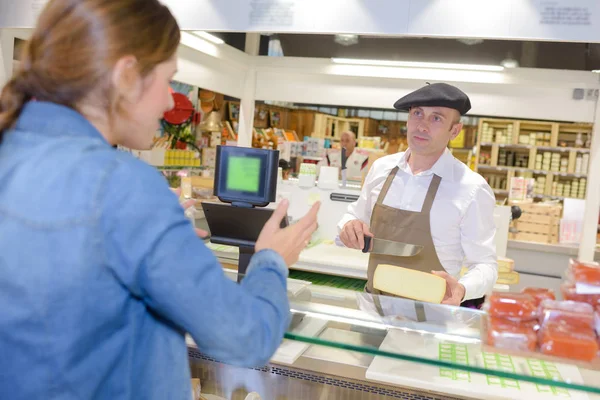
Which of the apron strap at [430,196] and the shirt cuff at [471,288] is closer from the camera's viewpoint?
the shirt cuff at [471,288]

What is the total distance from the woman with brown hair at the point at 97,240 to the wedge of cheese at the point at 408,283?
2.23ft

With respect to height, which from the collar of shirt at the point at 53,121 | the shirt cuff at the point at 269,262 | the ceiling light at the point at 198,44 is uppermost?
the ceiling light at the point at 198,44

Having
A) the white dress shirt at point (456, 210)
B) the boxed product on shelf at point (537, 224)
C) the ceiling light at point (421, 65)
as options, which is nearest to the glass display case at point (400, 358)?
the white dress shirt at point (456, 210)

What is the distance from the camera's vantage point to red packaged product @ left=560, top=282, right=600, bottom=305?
1.34 meters

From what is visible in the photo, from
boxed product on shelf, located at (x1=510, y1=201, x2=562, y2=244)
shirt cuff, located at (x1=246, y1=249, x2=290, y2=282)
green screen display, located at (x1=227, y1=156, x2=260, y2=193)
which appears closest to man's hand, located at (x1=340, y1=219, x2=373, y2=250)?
green screen display, located at (x1=227, y1=156, x2=260, y2=193)

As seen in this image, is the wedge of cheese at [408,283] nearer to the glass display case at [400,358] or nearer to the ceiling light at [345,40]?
the glass display case at [400,358]

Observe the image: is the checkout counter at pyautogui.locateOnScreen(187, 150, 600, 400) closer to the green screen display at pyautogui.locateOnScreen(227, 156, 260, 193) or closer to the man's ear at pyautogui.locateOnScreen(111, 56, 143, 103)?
the green screen display at pyautogui.locateOnScreen(227, 156, 260, 193)

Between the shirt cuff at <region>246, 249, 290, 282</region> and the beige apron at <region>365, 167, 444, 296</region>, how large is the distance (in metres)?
1.70

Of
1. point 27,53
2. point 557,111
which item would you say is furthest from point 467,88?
point 27,53

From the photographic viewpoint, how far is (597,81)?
20.5 ft

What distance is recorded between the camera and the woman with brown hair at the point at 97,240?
844 mm

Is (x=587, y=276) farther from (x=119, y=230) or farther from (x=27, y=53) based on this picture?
(x=27, y=53)

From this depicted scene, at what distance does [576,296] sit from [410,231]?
4.63 feet

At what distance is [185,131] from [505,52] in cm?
498
